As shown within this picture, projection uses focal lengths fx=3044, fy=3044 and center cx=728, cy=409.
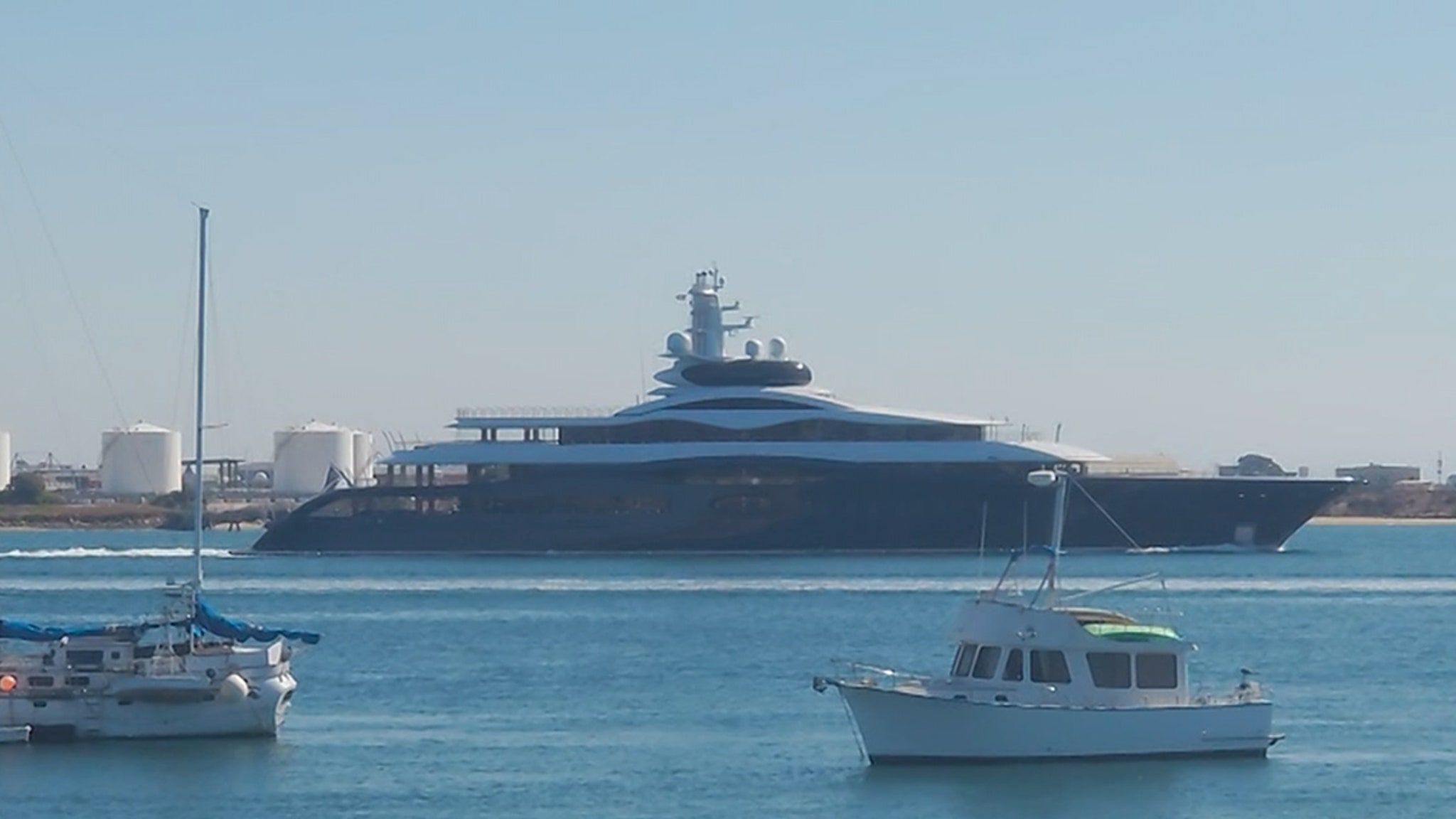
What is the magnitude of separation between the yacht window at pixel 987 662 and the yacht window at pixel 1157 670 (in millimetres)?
1906

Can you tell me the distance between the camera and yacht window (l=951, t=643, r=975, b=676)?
4016 centimetres

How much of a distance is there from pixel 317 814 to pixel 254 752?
6.02 meters

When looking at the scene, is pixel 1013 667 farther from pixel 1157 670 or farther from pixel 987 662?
pixel 1157 670

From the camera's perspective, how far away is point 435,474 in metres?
114

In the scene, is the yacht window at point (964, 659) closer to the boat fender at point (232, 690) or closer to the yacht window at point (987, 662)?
the yacht window at point (987, 662)

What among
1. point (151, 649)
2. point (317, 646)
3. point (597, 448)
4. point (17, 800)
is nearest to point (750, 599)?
point (317, 646)

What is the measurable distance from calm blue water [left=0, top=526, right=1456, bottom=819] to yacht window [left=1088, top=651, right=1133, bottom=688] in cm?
109

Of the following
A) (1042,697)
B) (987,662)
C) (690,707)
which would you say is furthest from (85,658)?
(1042,697)

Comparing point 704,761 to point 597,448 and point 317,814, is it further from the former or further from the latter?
point 597,448

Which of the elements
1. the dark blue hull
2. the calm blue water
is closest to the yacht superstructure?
the dark blue hull

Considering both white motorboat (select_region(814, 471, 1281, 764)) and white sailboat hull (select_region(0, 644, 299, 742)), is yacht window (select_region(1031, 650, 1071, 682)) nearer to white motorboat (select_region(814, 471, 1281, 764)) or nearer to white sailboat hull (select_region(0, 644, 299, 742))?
white motorboat (select_region(814, 471, 1281, 764))

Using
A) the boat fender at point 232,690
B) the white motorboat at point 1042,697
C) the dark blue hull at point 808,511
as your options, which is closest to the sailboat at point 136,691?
the boat fender at point 232,690

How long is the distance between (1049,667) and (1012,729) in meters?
0.96

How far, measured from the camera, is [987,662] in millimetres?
39969
